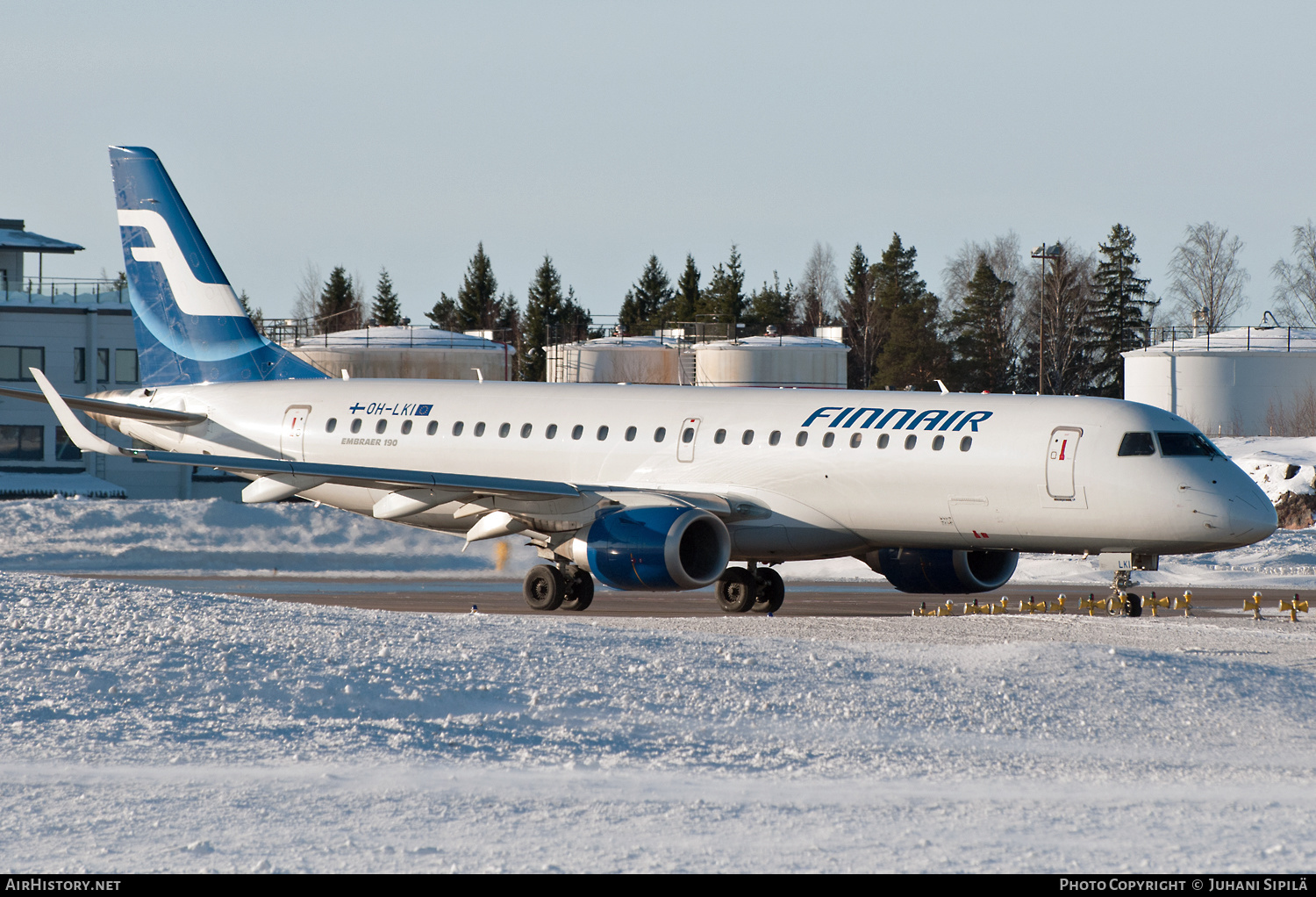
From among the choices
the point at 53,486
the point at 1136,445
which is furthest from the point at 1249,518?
the point at 53,486

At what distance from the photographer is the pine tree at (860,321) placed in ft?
385

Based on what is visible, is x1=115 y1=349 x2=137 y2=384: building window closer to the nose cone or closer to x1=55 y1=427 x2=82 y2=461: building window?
x1=55 y1=427 x2=82 y2=461: building window

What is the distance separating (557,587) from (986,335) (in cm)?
8771

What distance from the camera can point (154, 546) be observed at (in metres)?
40.3

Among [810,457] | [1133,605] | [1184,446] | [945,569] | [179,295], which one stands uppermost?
[179,295]

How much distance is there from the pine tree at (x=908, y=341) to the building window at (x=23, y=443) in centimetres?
5370

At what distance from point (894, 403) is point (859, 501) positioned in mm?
1771

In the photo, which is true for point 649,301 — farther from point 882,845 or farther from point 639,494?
point 882,845

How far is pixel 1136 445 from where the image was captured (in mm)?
23531

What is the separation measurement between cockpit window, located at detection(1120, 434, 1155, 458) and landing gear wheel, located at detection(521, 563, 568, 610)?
29.0 feet

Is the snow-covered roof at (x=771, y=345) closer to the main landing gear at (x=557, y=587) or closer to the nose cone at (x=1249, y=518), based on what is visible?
the main landing gear at (x=557, y=587)

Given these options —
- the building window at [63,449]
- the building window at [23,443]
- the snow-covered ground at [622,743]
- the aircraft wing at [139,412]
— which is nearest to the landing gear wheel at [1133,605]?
the snow-covered ground at [622,743]

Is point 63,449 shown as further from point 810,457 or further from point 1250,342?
point 1250,342

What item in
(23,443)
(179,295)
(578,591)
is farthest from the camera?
(23,443)
